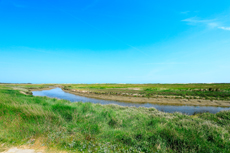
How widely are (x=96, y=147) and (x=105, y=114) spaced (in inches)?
180

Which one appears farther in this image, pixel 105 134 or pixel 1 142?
pixel 105 134

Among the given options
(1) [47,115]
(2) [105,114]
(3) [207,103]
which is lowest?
(3) [207,103]

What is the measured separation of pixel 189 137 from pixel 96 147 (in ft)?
15.2

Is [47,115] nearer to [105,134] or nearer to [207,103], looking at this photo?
[105,134]

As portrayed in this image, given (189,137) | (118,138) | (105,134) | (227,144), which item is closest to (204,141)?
(189,137)

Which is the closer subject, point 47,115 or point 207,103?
point 47,115

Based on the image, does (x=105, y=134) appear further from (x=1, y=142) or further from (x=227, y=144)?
(x=227, y=144)

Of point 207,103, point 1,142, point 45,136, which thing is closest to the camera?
point 1,142

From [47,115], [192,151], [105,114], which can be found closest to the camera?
[192,151]

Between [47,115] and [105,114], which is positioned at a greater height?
[47,115]

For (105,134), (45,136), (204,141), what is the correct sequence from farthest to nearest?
1. (105,134)
2. (45,136)
3. (204,141)

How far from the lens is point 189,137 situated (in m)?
4.98

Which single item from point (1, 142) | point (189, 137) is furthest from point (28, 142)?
point (189, 137)

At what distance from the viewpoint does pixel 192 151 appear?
4098mm
